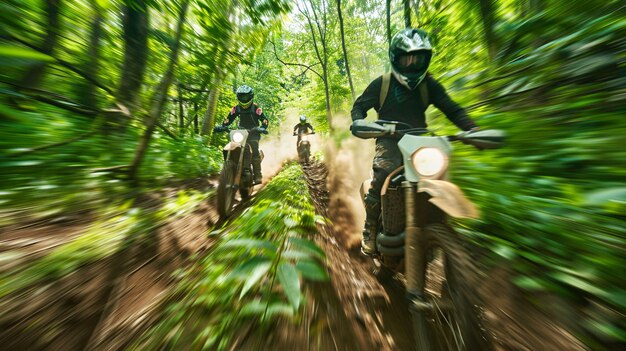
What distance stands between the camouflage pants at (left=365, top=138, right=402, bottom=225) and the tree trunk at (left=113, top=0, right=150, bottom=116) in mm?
3844

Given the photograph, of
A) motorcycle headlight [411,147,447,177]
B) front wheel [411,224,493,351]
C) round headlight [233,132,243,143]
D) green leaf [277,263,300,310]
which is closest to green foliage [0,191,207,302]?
round headlight [233,132,243,143]

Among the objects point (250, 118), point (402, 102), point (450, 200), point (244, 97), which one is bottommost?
point (450, 200)

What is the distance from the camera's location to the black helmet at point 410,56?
2443 mm

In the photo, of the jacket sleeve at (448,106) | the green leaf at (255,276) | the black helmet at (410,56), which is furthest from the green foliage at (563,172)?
the green leaf at (255,276)

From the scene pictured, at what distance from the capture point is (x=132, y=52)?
13.1 feet

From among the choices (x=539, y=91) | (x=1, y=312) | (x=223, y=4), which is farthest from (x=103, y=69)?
(x=539, y=91)

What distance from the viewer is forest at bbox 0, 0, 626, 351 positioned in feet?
4.91

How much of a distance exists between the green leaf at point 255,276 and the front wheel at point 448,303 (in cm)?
100

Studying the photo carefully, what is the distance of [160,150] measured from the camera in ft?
21.5

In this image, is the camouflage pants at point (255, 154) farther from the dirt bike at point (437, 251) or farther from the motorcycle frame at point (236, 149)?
the dirt bike at point (437, 251)

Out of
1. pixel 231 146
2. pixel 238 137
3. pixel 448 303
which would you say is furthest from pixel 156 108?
pixel 448 303

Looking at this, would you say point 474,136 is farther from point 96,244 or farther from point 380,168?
point 96,244

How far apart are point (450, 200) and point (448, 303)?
29.9 inches

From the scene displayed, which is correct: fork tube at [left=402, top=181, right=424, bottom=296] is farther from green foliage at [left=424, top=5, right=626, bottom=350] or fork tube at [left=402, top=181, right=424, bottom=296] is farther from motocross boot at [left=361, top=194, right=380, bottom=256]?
motocross boot at [left=361, top=194, right=380, bottom=256]
